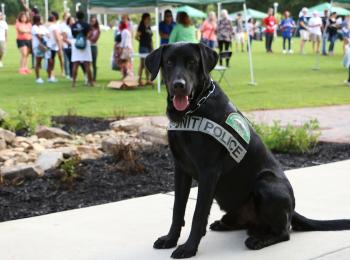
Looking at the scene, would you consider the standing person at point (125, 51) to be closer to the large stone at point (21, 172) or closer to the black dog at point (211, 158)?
the large stone at point (21, 172)

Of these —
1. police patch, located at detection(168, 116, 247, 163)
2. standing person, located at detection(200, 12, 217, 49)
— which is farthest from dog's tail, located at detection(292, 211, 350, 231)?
standing person, located at detection(200, 12, 217, 49)

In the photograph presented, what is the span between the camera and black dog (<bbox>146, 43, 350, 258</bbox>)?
157 inches

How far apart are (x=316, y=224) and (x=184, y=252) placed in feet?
3.84

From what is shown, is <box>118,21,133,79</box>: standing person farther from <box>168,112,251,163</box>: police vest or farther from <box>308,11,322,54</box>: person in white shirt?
<box>308,11,322,54</box>: person in white shirt

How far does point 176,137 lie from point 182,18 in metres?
12.8

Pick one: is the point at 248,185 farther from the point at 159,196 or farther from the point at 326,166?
the point at 326,166

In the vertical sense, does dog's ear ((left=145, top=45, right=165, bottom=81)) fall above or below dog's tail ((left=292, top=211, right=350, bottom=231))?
above

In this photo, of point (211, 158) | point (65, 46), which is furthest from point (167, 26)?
point (211, 158)

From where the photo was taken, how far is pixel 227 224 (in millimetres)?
4742

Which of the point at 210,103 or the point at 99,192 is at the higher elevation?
the point at 210,103

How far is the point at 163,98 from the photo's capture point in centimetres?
1552

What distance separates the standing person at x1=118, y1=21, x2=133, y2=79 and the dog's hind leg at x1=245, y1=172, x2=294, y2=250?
14575mm

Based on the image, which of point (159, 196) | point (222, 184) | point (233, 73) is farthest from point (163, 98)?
point (222, 184)

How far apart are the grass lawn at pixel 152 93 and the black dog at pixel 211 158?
740cm
